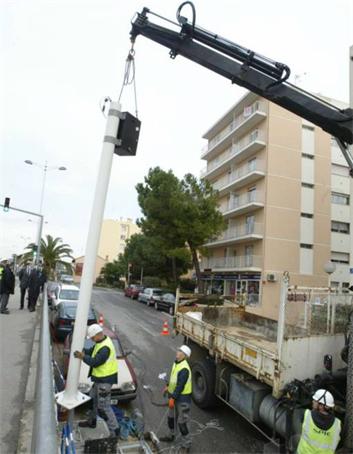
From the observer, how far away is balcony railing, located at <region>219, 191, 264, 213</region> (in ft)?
96.9

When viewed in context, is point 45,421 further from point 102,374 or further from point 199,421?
point 199,421

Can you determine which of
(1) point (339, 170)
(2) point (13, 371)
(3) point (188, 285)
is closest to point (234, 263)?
(3) point (188, 285)

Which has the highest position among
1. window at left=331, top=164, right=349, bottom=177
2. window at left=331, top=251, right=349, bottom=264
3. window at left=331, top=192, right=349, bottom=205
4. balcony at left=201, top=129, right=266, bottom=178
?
balcony at left=201, top=129, right=266, bottom=178

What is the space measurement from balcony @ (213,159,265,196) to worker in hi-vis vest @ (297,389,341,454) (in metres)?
26.5

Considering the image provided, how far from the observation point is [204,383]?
6.71m

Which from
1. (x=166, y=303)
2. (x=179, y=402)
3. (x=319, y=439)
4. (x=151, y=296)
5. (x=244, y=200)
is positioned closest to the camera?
(x=319, y=439)

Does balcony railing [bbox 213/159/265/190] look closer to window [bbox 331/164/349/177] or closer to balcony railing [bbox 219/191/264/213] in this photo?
balcony railing [bbox 219/191/264/213]

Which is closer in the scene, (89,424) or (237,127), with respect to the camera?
(89,424)

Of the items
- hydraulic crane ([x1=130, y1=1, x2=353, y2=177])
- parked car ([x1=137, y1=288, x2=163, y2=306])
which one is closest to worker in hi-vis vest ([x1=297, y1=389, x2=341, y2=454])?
hydraulic crane ([x1=130, y1=1, x2=353, y2=177])

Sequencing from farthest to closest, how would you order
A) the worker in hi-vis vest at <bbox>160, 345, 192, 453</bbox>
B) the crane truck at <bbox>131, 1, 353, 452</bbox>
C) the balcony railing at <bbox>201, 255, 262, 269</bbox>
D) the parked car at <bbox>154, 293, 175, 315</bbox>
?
the balcony railing at <bbox>201, 255, 262, 269</bbox>, the parked car at <bbox>154, 293, 175, 315</bbox>, the worker in hi-vis vest at <bbox>160, 345, 192, 453</bbox>, the crane truck at <bbox>131, 1, 353, 452</bbox>

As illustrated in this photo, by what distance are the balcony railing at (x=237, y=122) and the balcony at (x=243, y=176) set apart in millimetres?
3941

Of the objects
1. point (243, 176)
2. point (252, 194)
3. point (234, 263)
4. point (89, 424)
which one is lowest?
point (89, 424)

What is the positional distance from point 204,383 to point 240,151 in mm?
27201

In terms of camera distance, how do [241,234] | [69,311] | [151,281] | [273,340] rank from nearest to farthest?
[273,340]
[69,311]
[241,234]
[151,281]
